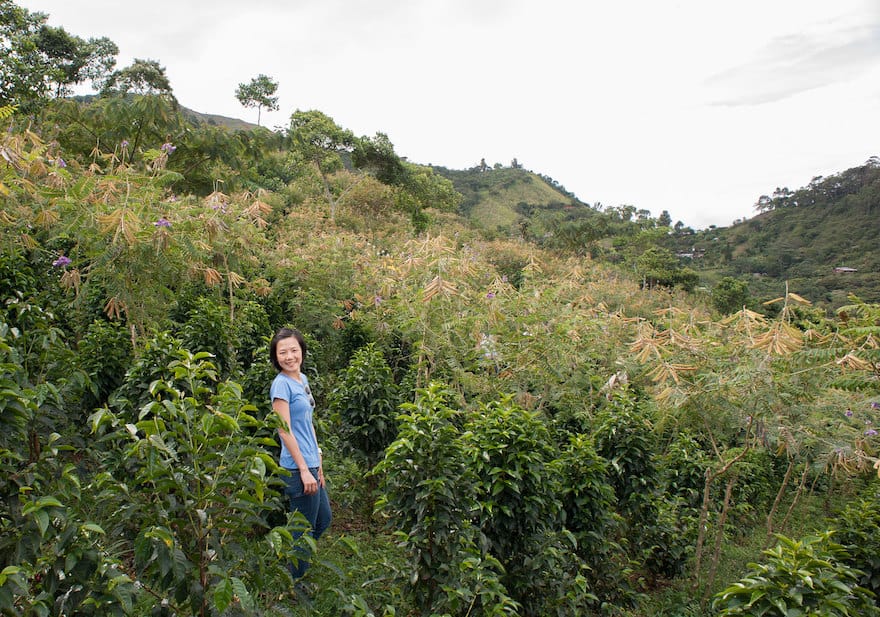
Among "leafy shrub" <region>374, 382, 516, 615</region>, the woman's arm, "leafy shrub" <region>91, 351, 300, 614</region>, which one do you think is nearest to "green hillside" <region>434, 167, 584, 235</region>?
the woman's arm

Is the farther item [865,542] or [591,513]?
[865,542]

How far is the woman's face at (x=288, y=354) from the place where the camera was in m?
2.80

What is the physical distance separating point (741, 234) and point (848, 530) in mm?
47214

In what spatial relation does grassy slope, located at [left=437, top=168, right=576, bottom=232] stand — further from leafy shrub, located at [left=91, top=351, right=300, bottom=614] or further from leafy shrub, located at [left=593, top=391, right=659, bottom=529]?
leafy shrub, located at [left=91, top=351, right=300, bottom=614]

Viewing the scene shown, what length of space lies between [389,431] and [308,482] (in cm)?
127

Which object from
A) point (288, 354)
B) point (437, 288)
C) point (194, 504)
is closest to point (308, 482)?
point (288, 354)

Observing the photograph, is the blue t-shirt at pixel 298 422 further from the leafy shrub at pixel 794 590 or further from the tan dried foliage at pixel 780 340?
the tan dried foliage at pixel 780 340

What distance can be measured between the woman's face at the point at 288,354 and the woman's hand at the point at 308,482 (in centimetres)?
56

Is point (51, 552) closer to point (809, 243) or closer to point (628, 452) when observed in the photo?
point (628, 452)

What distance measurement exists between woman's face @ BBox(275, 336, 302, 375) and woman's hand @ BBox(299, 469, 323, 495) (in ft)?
1.83

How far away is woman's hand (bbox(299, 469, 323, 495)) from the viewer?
8.61 ft

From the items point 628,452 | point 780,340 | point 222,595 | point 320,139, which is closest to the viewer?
point 222,595

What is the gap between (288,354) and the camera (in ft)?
9.16

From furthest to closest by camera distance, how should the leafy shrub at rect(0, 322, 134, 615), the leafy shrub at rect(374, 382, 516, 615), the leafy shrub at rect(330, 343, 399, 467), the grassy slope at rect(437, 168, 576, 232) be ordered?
the grassy slope at rect(437, 168, 576, 232) < the leafy shrub at rect(330, 343, 399, 467) < the leafy shrub at rect(374, 382, 516, 615) < the leafy shrub at rect(0, 322, 134, 615)
